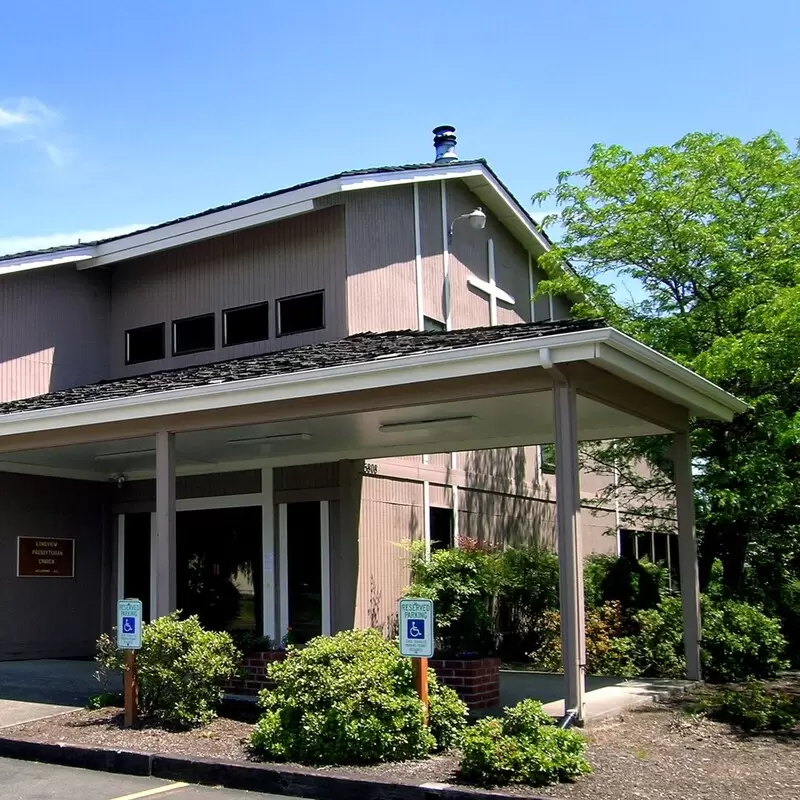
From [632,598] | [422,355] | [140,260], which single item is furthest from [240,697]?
[140,260]

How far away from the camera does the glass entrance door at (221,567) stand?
15695 millimetres

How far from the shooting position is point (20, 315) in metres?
16.5

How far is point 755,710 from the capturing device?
945 cm

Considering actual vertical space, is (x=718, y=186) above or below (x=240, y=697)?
above

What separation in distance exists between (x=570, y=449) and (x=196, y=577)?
8908 mm

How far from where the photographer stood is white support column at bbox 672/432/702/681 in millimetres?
12141

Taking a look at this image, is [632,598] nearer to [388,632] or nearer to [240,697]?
[388,632]

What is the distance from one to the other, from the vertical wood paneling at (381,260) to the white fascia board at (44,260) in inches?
185

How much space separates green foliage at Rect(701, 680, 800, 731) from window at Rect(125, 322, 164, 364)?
35.2 feet

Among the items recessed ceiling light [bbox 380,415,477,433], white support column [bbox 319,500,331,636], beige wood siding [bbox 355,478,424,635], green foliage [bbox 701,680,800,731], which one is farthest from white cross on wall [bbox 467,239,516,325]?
green foliage [bbox 701,680,800,731]

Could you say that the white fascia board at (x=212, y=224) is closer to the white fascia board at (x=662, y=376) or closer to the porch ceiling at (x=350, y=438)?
the porch ceiling at (x=350, y=438)

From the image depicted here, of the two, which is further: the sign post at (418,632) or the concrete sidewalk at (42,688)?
the concrete sidewalk at (42,688)

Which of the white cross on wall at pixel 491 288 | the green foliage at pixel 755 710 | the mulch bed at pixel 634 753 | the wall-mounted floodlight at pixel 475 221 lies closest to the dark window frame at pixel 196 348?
the wall-mounted floodlight at pixel 475 221

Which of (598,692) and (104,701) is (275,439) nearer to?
(104,701)
